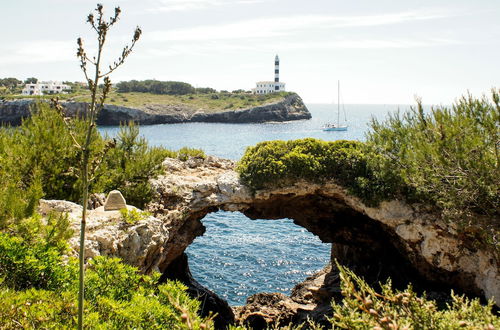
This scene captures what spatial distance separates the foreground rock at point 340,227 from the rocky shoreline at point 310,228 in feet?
0.13

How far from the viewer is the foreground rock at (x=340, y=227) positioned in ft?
55.7

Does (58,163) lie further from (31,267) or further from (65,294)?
(65,294)

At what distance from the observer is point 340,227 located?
74.6ft

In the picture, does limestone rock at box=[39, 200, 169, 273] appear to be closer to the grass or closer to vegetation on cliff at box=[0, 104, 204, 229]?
vegetation on cliff at box=[0, 104, 204, 229]

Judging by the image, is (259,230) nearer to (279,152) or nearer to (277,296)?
(277,296)

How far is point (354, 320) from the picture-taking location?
6844 mm

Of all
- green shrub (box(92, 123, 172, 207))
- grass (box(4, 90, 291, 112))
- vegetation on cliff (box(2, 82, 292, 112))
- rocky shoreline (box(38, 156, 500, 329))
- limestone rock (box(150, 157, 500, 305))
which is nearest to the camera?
rocky shoreline (box(38, 156, 500, 329))

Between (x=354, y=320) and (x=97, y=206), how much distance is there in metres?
11.7

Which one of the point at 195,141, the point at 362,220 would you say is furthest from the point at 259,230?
the point at 195,141

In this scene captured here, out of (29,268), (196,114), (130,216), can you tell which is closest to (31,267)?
(29,268)

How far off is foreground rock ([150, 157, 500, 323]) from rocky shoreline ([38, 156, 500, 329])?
40 mm

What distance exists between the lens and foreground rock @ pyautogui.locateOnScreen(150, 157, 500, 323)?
17.0m

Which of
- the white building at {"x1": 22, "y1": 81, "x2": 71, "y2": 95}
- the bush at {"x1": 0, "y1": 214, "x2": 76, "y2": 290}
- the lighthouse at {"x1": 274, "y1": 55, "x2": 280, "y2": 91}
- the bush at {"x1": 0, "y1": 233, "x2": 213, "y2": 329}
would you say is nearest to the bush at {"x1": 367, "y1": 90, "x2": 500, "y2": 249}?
the bush at {"x1": 0, "y1": 233, "x2": 213, "y2": 329}

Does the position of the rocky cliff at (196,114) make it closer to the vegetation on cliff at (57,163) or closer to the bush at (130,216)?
the vegetation on cliff at (57,163)
